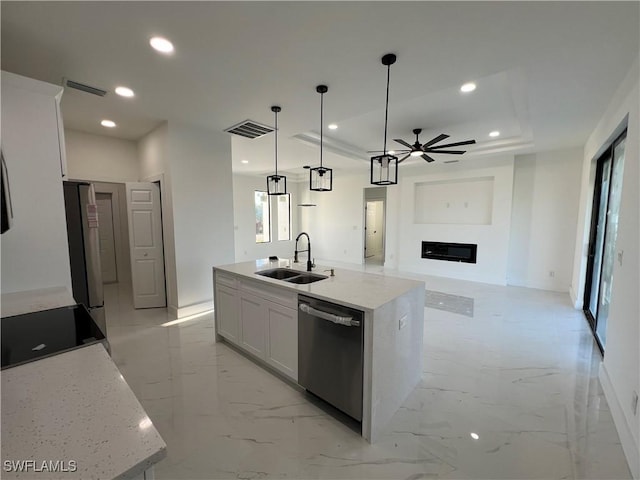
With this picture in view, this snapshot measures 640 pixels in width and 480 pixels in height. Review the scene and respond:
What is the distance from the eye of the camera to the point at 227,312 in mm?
2949

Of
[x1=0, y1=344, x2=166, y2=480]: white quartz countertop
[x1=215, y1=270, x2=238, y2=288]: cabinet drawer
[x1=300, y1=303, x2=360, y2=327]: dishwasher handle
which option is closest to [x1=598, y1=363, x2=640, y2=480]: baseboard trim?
[x1=300, y1=303, x2=360, y2=327]: dishwasher handle

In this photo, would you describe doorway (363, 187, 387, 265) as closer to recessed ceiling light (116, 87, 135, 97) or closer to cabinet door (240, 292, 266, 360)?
cabinet door (240, 292, 266, 360)

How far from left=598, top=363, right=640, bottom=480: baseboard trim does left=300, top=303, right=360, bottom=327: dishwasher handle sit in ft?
5.68

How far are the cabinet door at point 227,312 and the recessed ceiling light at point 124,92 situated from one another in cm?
223

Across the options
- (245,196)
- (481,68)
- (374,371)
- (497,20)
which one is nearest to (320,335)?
(374,371)

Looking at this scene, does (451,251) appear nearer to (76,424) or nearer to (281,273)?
(281,273)

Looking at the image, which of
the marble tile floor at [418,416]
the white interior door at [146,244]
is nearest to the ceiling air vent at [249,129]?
the white interior door at [146,244]

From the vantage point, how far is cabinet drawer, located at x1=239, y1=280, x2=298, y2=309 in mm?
2172

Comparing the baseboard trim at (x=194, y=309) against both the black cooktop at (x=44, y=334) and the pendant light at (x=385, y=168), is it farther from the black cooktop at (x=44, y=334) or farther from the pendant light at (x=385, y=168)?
the pendant light at (x=385, y=168)

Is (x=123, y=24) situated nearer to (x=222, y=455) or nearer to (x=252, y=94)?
(x=252, y=94)

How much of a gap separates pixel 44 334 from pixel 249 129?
11.1 feet

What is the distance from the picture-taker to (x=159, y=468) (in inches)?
62.7

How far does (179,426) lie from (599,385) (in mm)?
3444

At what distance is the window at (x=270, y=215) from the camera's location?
856cm
